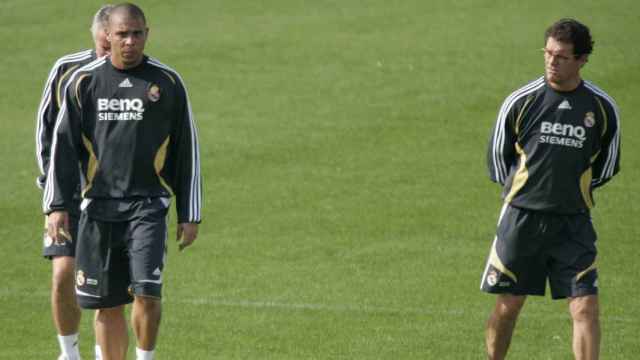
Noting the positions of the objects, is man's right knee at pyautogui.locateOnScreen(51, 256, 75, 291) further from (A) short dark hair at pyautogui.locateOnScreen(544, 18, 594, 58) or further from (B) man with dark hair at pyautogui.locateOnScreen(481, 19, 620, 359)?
(A) short dark hair at pyautogui.locateOnScreen(544, 18, 594, 58)

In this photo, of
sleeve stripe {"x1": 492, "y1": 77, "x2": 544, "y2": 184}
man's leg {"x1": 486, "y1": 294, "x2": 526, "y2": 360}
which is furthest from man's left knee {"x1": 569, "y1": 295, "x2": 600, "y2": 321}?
Result: sleeve stripe {"x1": 492, "y1": 77, "x2": 544, "y2": 184}

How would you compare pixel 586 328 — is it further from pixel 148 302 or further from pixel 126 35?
pixel 126 35

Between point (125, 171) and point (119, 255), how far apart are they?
0.60m

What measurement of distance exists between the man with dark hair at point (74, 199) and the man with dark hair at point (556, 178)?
291 cm

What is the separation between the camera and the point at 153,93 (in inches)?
383

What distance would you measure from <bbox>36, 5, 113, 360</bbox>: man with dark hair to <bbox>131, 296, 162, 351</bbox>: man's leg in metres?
0.75

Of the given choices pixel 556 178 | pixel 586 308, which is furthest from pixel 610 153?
pixel 586 308

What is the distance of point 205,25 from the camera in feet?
79.0

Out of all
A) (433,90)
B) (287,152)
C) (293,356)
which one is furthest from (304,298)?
(433,90)

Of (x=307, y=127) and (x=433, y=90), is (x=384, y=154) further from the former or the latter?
(x=433, y=90)

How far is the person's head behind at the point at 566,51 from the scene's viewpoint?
32.0 ft

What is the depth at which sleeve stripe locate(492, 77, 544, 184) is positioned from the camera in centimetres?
998

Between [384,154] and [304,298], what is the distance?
5.39 metres

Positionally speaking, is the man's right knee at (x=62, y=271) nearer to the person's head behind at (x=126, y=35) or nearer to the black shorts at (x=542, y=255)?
the person's head behind at (x=126, y=35)
